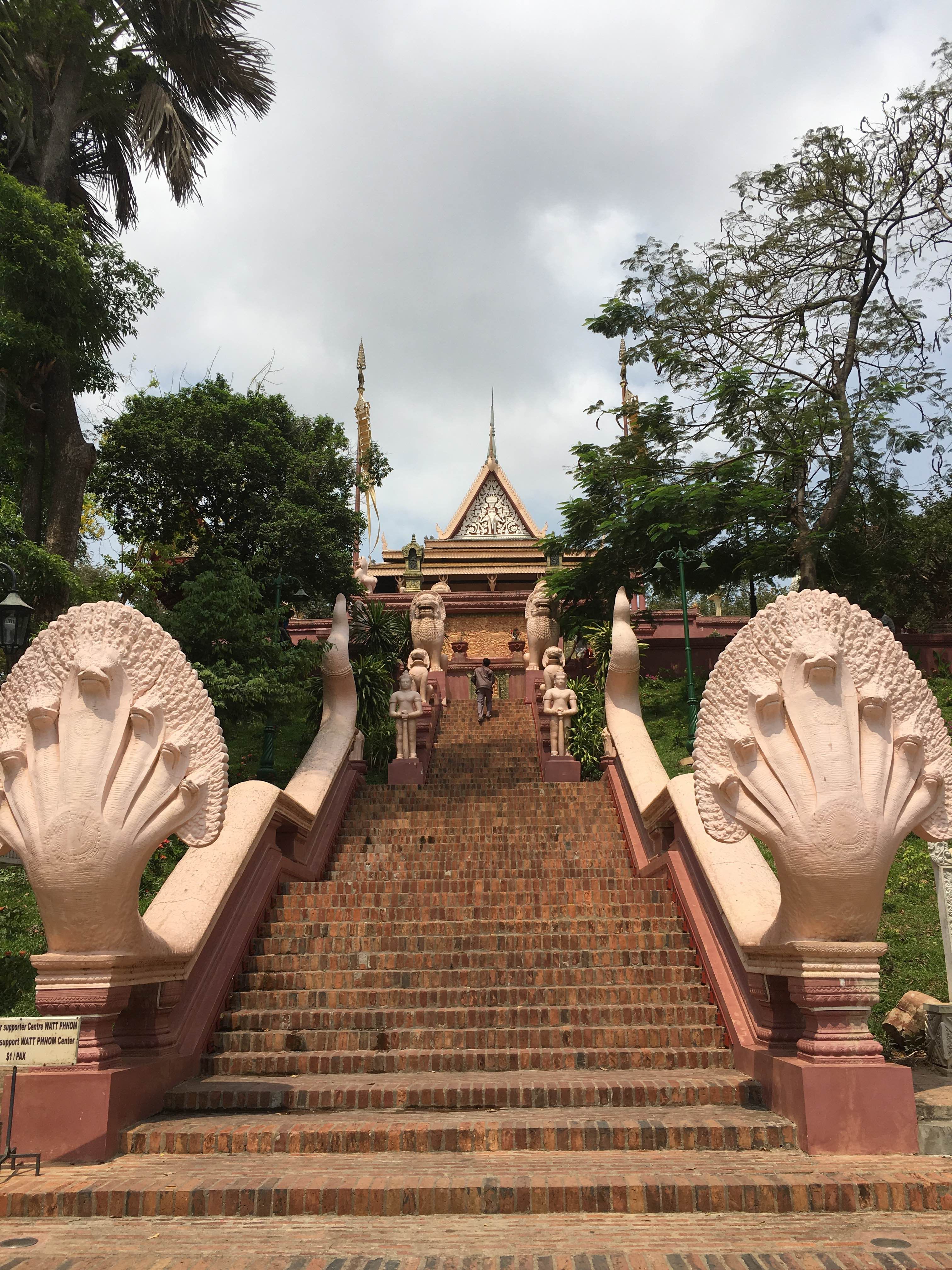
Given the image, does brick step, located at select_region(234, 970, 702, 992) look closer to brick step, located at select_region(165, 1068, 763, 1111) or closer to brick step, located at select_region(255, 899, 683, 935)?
brick step, located at select_region(255, 899, 683, 935)

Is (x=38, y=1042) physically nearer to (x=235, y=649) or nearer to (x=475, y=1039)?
(x=475, y=1039)

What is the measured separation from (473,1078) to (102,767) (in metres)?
2.61

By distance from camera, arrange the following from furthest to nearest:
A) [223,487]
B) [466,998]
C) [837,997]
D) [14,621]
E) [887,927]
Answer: [223,487], [887,927], [14,621], [466,998], [837,997]

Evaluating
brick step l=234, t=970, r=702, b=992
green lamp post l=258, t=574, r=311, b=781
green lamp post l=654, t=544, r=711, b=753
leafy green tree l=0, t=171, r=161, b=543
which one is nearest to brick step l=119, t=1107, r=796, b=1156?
brick step l=234, t=970, r=702, b=992

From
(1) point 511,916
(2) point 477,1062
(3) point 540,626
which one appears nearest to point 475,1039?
(2) point 477,1062

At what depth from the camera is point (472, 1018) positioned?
5.91 metres

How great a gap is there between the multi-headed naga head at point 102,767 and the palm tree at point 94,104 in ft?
23.3

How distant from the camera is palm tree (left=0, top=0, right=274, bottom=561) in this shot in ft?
38.6

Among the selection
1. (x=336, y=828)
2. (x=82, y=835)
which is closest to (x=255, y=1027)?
(x=82, y=835)

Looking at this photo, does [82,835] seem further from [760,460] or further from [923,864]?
[760,460]

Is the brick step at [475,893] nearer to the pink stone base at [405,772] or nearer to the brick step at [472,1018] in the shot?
the brick step at [472,1018]

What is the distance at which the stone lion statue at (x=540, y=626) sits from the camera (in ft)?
53.1

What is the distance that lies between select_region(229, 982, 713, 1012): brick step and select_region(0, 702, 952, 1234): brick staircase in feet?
0.05

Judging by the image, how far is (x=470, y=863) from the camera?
8.66 meters
